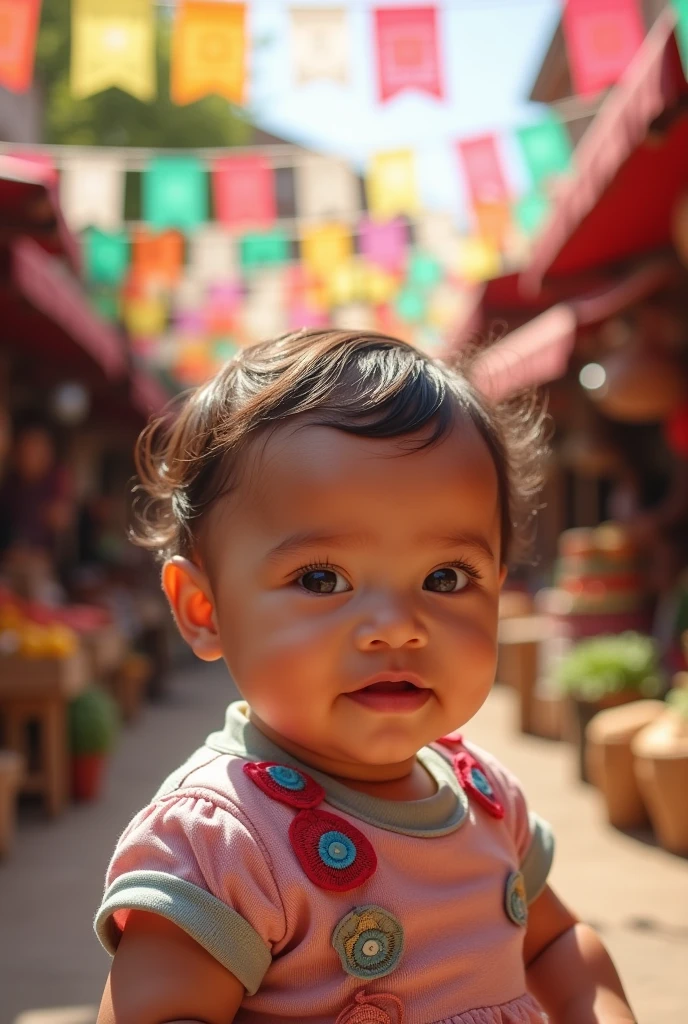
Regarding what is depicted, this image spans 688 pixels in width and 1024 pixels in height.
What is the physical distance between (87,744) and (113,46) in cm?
376

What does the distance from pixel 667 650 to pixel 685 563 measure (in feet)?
2.75

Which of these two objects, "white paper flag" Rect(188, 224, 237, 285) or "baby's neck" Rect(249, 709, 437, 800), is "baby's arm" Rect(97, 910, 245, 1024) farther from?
"white paper flag" Rect(188, 224, 237, 285)

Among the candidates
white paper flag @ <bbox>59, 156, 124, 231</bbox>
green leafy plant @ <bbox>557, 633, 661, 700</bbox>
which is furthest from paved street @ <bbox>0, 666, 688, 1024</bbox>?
white paper flag @ <bbox>59, 156, 124, 231</bbox>

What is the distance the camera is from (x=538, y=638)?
6.69 m

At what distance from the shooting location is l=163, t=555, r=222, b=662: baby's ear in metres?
1.28

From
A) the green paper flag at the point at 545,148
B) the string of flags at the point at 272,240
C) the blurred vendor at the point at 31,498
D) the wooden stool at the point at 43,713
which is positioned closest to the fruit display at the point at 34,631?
the wooden stool at the point at 43,713

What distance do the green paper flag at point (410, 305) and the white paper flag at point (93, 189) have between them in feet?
14.4

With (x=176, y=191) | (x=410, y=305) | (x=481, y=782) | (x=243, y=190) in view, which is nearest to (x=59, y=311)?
(x=176, y=191)

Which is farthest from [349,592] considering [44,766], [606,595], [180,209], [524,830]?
[180,209]

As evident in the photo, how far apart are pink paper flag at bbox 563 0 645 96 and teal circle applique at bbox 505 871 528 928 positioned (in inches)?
→ 208

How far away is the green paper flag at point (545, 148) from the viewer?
7430mm

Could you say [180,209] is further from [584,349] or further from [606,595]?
[606,595]

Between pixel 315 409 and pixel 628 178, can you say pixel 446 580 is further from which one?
pixel 628 178

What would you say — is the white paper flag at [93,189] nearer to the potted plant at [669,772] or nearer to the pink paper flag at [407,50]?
the pink paper flag at [407,50]
